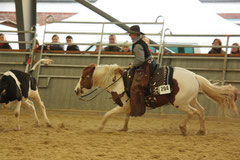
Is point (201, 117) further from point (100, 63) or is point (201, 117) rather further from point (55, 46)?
point (55, 46)

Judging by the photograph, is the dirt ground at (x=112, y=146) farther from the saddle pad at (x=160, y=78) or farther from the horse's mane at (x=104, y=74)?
the horse's mane at (x=104, y=74)

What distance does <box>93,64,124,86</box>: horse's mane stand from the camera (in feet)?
23.7

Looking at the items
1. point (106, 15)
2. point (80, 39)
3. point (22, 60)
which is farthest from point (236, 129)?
point (80, 39)

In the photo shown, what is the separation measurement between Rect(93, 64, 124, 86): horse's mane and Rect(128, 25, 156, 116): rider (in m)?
0.54

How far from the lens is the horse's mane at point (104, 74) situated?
23.7 feet

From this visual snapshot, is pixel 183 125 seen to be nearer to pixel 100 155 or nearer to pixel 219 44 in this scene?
pixel 100 155

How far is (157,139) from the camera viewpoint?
237 inches

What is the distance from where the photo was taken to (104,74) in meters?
7.26

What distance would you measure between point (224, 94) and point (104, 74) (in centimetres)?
240

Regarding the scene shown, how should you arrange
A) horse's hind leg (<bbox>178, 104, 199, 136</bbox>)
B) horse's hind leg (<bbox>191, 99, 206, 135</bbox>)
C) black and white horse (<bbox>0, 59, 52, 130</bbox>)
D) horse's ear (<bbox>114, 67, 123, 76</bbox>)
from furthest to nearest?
1. horse's ear (<bbox>114, 67, 123, 76</bbox>)
2. black and white horse (<bbox>0, 59, 52, 130</bbox>)
3. horse's hind leg (<bbox>191, 99, 206, 135</bbox>)
4. horse's hind leg (<bbox>178, 104, 199, 136</bbox>)

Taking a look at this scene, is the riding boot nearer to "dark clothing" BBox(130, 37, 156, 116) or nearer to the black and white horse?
"dark clothing" BBox(130, 37, 156, 116)

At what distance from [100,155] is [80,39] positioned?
12376 millimetres

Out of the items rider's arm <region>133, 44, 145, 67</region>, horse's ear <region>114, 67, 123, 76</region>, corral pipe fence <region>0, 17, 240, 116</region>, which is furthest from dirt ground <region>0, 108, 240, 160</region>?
corral pipe fence <region>0, 17, 240, 116</region>

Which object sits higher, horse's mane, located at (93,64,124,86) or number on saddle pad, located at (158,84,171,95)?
horse's mane, located at (93,64,124,86)
